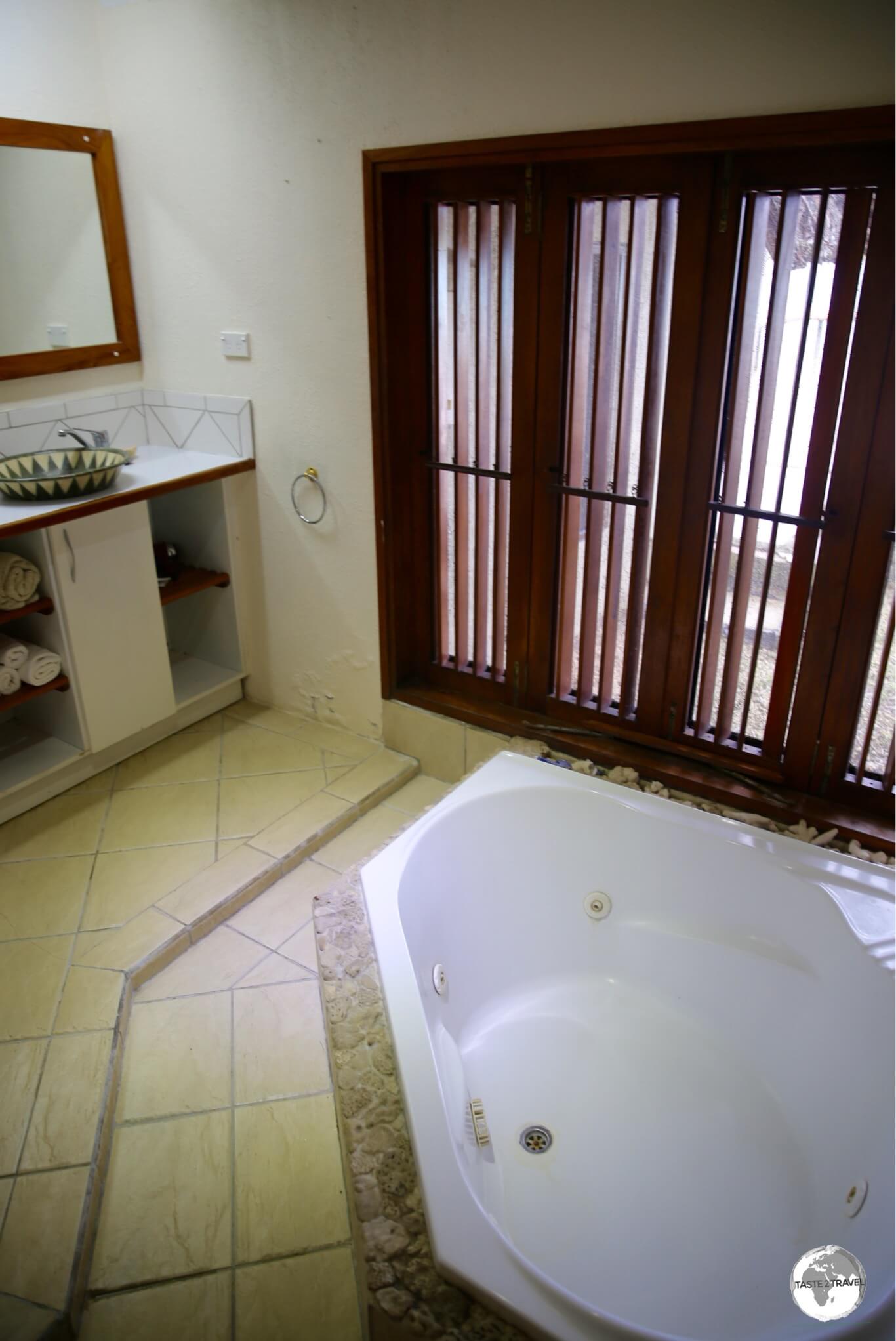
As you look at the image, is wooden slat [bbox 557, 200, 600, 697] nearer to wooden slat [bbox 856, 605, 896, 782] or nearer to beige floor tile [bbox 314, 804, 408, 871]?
beige floor tile [bbox 314, 804, 408, 871]

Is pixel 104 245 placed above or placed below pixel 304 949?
above

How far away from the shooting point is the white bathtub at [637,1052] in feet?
5.24

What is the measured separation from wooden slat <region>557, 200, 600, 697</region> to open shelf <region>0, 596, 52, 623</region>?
1.45 metres

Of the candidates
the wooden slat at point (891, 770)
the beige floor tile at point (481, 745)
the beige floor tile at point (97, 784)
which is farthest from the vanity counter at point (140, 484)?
the wooden slat at point (891, 770)

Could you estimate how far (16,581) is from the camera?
8.40 ft

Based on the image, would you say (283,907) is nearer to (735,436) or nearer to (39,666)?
(39,666)

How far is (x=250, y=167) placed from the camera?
265 cm

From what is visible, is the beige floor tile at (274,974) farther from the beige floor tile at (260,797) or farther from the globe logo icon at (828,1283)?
the globe logo icon at (828,1283)

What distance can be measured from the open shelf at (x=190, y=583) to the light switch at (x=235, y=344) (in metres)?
0.72

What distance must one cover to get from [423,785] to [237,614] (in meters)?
0.91

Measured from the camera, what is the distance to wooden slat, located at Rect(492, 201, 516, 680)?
2368mm

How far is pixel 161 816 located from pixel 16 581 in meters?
0.78

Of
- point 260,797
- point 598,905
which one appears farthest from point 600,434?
point 260,797

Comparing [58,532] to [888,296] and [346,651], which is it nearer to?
[346,651]
